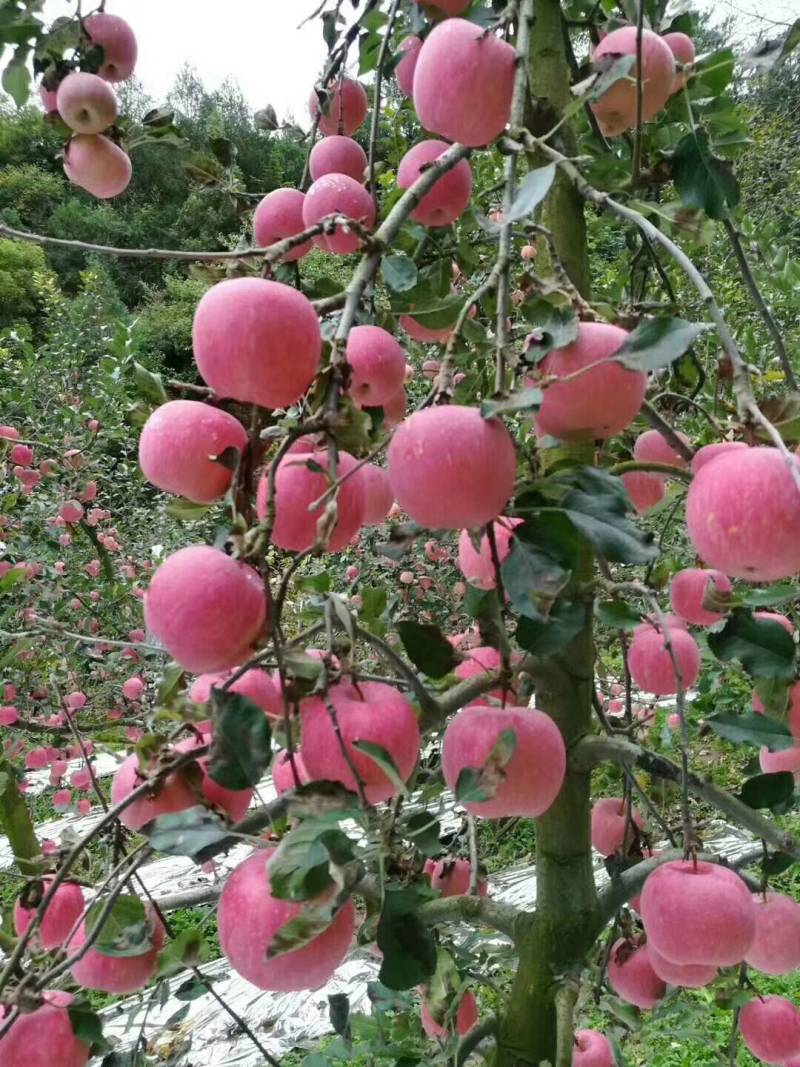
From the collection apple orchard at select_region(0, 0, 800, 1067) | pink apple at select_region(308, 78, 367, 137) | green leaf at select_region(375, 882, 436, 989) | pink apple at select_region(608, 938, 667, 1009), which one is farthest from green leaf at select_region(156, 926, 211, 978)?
pink apple at select_region(308, 78, 367, 137)

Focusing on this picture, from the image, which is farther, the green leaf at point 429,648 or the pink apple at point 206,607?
the green leaf at point 429,648

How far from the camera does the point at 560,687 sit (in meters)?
0.68

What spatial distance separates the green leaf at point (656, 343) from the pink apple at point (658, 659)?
40 cm

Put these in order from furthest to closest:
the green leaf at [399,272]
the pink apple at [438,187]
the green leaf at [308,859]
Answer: the pink apple at [438,187]
the green leaf at [399,272]
the green leaf at [308,859]

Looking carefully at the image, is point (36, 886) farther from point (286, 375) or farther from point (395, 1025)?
point (395, 1025)

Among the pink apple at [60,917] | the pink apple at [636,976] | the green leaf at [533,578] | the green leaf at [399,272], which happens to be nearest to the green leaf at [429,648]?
the green leaf at [533,578]

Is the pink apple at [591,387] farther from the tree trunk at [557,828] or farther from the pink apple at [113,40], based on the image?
the pink apple at [113,40]

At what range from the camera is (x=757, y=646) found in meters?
0.58

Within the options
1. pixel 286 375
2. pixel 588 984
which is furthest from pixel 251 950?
pixel 588 984

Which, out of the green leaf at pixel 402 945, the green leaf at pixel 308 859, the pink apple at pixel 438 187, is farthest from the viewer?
the pink apple at pixel 438 187

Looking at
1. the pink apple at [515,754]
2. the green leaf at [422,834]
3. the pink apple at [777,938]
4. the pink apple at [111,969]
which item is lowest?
the pink apple at [777,938]

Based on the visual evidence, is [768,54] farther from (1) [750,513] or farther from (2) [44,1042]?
(2) [44,1042]

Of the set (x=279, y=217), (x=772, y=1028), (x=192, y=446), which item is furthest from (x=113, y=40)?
(x=772, y=1028)

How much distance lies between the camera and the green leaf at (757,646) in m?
0.57
